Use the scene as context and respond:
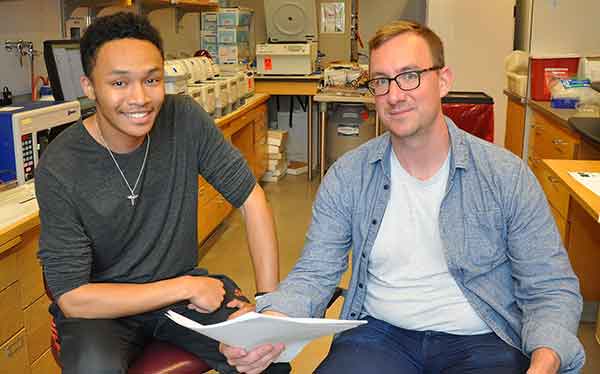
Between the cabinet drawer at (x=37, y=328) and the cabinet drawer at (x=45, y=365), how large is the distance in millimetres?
20

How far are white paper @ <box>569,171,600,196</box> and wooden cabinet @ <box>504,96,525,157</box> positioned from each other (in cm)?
182

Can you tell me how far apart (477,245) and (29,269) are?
137 centimetres

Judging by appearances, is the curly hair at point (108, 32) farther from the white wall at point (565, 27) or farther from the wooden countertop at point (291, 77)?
the wooden countertop at point (291, 77)

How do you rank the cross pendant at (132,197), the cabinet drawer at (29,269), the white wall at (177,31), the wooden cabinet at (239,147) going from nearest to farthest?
the cross pendant at (132,197) < the cabinet drawer at (29,269) < the wooden cabinet at (239,147) < the white wall at (177,31)

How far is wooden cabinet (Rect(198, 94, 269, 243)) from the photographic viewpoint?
11.9ft

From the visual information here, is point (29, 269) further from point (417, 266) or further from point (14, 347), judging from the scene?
point (417, 266)

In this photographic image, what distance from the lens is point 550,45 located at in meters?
4.07

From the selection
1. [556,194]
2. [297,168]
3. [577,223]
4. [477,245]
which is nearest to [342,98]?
[297,168]

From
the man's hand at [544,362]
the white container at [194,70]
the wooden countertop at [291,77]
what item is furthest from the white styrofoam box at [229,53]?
the man's hand at [544,362]

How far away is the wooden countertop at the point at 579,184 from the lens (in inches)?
74.3

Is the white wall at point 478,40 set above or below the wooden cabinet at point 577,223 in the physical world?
above

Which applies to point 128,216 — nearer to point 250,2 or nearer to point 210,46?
point 210,46

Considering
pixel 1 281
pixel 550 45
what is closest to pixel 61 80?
pixel 1 281

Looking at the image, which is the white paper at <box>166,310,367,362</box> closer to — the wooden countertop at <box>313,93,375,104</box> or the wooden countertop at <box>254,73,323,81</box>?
the wooden countertop at <box>313,93,375,104</box>
